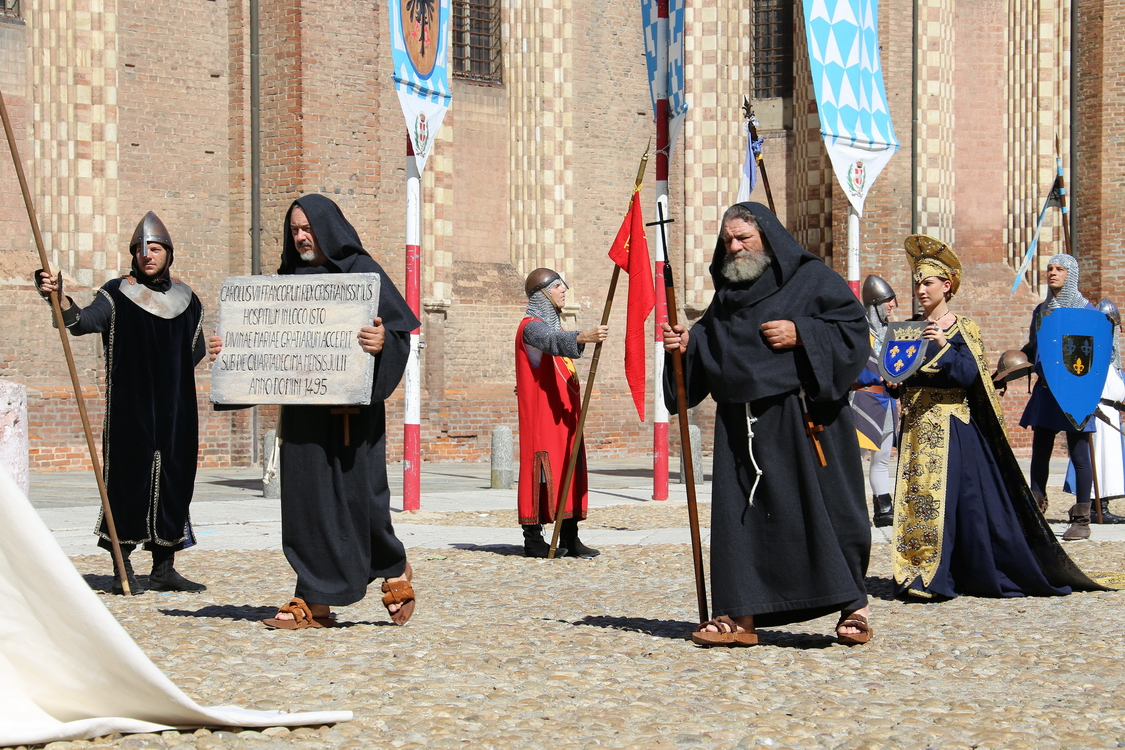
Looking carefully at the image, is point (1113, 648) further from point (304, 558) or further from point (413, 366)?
point (413, 366)

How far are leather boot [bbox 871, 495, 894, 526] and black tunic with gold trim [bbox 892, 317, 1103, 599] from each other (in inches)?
131

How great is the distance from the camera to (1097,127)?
21.1m

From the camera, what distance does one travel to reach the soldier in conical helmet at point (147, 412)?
6.98 metres

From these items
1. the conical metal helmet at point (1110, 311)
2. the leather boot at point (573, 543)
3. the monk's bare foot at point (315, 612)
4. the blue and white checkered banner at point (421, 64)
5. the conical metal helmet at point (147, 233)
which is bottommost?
the leather boot at point (573, 543)

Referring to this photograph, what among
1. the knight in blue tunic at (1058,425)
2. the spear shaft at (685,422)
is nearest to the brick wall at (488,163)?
the knight in blue tunic at (1058,425)

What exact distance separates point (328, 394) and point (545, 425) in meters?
3.17

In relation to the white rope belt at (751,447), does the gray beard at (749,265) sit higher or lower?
higher

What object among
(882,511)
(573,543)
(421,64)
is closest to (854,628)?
(573,543)

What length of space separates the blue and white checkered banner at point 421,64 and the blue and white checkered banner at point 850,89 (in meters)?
Answer: 3.40

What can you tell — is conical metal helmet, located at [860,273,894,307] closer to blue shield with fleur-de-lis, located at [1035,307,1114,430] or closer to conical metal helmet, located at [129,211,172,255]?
blue shield with fleur-de-lis, located at [1035,307,1114,430]

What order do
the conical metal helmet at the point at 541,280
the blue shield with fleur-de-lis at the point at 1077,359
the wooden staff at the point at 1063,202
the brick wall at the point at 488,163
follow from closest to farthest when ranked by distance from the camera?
1. the conical metal helmet at the point at 541,280
2. the blue shield with fleur-de-lis at the point at 1077,359
3. the brick wall at the point at 488,163
4. the wooden staff at the point at 1063,202

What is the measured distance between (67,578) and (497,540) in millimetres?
6183

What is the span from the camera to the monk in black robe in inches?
210

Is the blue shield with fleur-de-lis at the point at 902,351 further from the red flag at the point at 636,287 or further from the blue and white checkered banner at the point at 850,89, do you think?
the blue and white checkered banner at the point at 850,89
